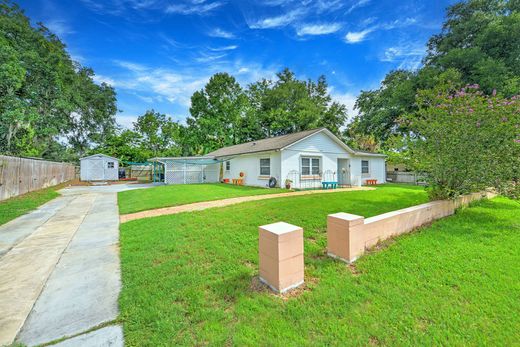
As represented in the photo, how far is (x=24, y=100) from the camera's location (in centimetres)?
1952

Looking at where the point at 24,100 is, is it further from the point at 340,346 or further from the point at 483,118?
the point at 483,118

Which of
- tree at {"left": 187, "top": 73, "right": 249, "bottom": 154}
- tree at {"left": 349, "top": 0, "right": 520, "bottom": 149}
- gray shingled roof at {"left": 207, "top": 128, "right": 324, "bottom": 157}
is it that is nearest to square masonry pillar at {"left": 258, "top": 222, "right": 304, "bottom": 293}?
gray shingled roof at {"left": 207, "top": 128, "right": 324, "bottom": 157}

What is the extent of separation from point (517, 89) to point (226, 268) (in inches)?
868

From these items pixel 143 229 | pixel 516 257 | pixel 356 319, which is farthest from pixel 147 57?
pixel 516 257

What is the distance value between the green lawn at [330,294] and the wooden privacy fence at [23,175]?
10319 mm

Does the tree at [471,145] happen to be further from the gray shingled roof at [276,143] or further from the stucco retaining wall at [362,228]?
the gray shingled roof at [276,143]

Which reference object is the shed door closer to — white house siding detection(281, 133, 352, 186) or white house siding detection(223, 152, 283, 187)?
white house siding detection(223, 152, 283, 187)

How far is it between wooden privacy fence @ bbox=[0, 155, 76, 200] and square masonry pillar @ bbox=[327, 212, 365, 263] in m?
14.0

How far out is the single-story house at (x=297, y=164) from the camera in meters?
13.9

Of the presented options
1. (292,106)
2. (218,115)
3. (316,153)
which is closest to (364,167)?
(316,153)

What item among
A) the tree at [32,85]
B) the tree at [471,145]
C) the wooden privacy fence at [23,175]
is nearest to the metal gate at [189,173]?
the wooden privacy fence at [23,175]

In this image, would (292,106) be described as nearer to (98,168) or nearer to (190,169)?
(190,169)

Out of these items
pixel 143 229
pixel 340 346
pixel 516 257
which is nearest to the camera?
pixel 340 346

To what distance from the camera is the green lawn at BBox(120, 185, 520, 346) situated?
208 centimetres
